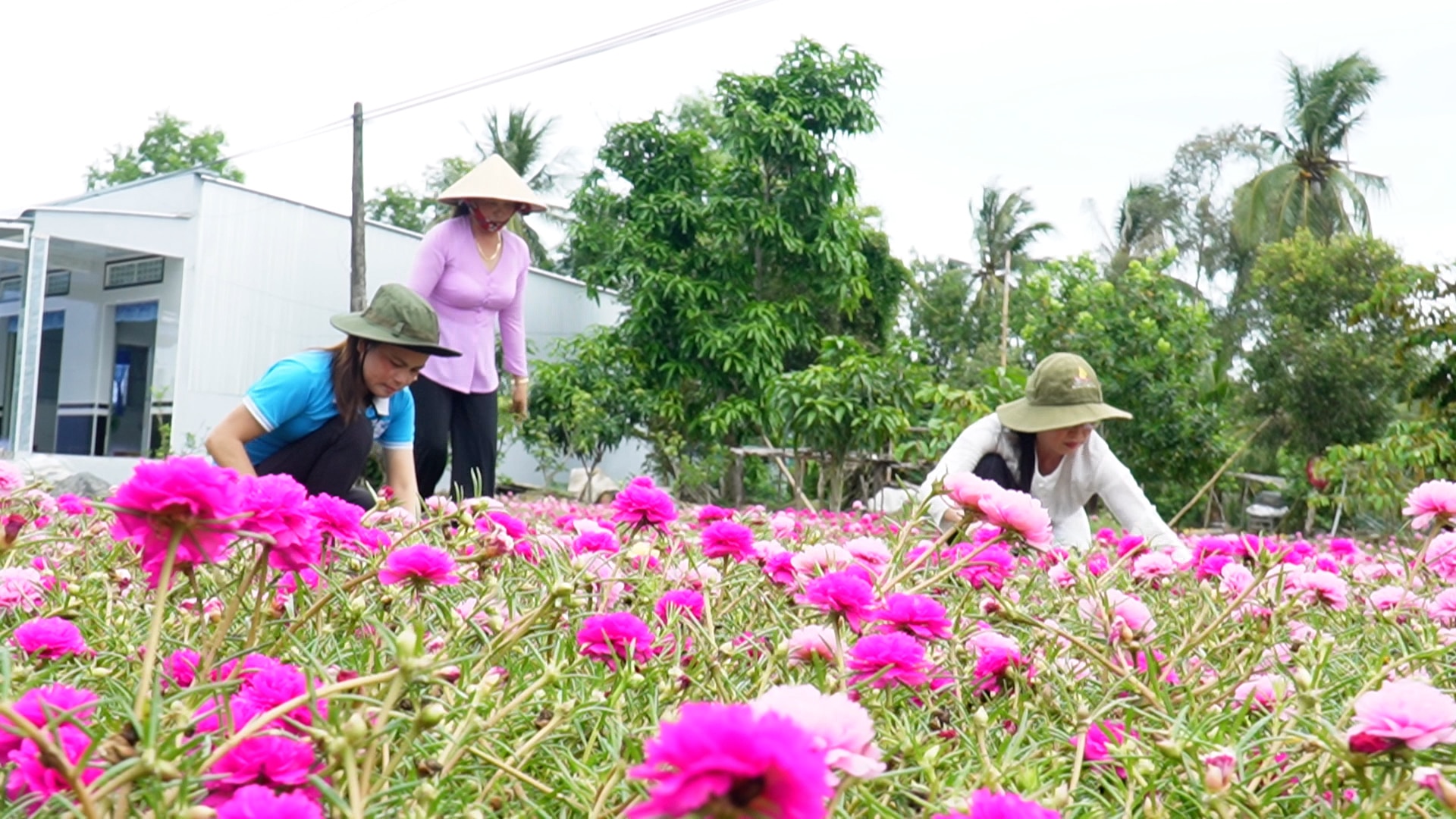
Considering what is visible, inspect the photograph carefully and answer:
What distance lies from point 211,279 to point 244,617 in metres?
11.4

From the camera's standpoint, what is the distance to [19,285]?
12.5 metres

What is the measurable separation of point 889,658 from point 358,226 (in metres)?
11.9

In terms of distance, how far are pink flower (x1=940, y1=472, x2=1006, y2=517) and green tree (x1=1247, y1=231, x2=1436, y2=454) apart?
437 inches

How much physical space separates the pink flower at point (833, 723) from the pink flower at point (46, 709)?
29 cm

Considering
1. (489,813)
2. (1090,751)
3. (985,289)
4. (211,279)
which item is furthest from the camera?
(985,289)

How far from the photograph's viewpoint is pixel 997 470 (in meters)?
2.85

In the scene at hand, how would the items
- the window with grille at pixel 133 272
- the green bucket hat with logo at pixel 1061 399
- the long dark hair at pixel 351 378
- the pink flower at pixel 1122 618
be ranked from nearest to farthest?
1. the pink flower at pixel 1122 618
2. the long dark hair at pixel 351 378
3. the green bucket hat with logo at pixel 1061 399
4. the window with grille at pixel 133 272

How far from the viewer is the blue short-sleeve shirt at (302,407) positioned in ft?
8.22

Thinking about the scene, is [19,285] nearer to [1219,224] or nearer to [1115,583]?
[1115,583]

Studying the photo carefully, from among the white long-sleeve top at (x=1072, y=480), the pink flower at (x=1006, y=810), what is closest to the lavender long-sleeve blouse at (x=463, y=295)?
the white long-sleeve top at (x=1072, y=480)

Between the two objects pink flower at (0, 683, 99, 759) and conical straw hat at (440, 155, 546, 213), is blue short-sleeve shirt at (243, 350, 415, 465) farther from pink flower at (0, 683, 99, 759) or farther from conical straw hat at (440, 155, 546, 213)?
pink flower at (0, 683, 99, 759)

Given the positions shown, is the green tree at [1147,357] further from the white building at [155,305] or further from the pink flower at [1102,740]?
the pink flower at [1102,740]

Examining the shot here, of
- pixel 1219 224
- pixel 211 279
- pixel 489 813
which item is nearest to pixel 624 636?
pixel 489 813

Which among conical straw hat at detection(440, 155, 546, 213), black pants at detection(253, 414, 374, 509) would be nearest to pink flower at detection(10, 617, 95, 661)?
black pants at detection(253, 414, 374, 509)
